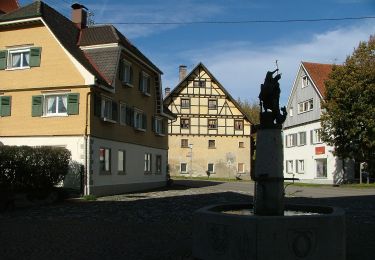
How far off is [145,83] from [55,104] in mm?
8214

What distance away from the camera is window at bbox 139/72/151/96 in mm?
31691

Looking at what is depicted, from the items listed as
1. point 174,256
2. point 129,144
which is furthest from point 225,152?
point 174,256

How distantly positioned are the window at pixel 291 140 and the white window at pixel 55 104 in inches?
1256

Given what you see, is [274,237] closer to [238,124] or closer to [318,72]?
[318,72]

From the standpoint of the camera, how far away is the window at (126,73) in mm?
28258

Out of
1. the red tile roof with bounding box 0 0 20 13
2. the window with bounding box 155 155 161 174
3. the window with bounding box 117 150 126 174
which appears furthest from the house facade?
the red tile roof with bounding box 0 0 20 13

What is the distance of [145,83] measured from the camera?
107ft

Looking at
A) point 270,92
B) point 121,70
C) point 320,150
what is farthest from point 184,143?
point 270,92

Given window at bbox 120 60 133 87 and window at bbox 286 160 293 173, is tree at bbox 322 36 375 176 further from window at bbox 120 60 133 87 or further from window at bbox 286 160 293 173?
window at bbox 120 60 133 87

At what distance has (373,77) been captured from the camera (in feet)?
124

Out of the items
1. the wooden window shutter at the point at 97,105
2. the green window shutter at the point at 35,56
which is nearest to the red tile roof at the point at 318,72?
the wooden window shutter at the point at 97,105

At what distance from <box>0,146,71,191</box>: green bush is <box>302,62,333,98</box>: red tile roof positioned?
29918 millimetres

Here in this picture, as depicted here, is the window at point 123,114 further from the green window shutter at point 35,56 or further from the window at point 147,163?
the green window shutter at point 35,56

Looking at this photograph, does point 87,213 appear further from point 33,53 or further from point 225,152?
point 225,152
